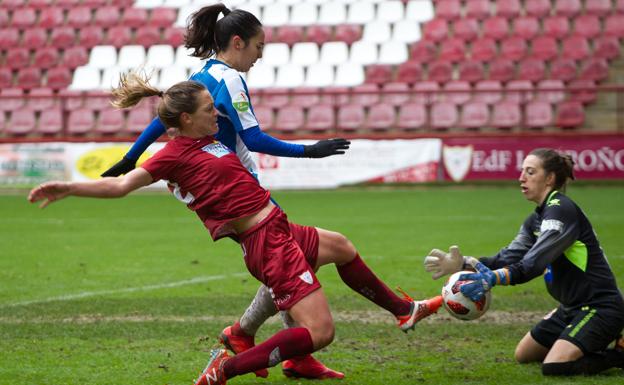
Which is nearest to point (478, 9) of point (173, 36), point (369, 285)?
point (173, 36)

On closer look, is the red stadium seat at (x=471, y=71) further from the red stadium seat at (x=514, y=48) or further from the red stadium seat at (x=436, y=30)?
the red stadium seat at (x=436, y=30)

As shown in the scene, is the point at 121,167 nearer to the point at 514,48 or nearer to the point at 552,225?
the point at 552,225

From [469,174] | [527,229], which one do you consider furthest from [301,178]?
[527,229]

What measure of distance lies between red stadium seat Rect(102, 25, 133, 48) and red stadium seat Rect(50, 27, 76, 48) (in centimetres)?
99

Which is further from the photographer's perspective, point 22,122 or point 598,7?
point 598,7

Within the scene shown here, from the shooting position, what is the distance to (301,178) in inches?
834

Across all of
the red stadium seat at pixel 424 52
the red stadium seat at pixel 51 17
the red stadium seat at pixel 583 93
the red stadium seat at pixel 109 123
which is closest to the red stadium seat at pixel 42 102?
the red stadium seat at pixel 109 123

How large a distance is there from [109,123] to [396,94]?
771 centimetres

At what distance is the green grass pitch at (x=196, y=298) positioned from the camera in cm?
566

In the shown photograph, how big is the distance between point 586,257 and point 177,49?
22726mm

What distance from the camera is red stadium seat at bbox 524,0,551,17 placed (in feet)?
83.5

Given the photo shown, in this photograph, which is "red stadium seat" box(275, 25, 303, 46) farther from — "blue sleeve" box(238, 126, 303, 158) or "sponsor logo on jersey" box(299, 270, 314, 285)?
"sponsor logo on jersey" box(299, 270, 314, 285)

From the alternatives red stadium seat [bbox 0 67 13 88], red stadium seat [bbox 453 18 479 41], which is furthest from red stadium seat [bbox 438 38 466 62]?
red stadium seat [bbox 0 67 13 88]

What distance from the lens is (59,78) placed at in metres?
26.8
